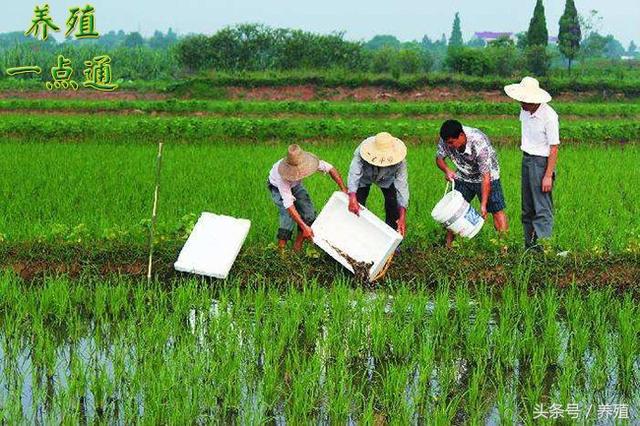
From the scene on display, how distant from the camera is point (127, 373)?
3.88 metres

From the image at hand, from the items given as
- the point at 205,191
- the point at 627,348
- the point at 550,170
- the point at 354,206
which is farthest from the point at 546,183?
the point at 205,191

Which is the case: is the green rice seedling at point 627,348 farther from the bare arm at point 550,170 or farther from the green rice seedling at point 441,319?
the bare arm at point 550,170

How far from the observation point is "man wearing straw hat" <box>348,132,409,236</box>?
5434 millimetres

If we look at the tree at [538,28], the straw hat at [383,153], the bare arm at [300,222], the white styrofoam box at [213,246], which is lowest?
the white styrofoam box at [213,246]

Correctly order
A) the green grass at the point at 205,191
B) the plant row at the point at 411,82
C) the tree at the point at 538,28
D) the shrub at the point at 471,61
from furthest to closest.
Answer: the tree at the point at 538,28 < the shrub at the point at 471,61 < the plant row at the point at 411,82 < the green grass at the point at 205,191

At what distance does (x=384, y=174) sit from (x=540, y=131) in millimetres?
1113

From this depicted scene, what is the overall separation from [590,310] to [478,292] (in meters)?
0.65

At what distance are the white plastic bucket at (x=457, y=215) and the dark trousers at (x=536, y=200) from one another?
1.60 ft

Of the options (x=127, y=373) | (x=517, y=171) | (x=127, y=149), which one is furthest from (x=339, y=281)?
(x=127, y=149)

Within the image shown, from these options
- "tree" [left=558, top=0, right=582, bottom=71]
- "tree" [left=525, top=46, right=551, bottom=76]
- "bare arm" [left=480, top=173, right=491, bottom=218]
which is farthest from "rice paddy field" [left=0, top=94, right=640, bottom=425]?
"tree" [left=558, top=0, right=582, bottom=71]

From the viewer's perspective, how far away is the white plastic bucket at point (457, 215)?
5.71 meters

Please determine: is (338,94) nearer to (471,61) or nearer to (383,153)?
(471,61)

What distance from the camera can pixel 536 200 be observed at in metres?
6.05

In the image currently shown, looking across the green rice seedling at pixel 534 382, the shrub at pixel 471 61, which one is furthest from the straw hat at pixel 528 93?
the shrub at pixel 471 61
